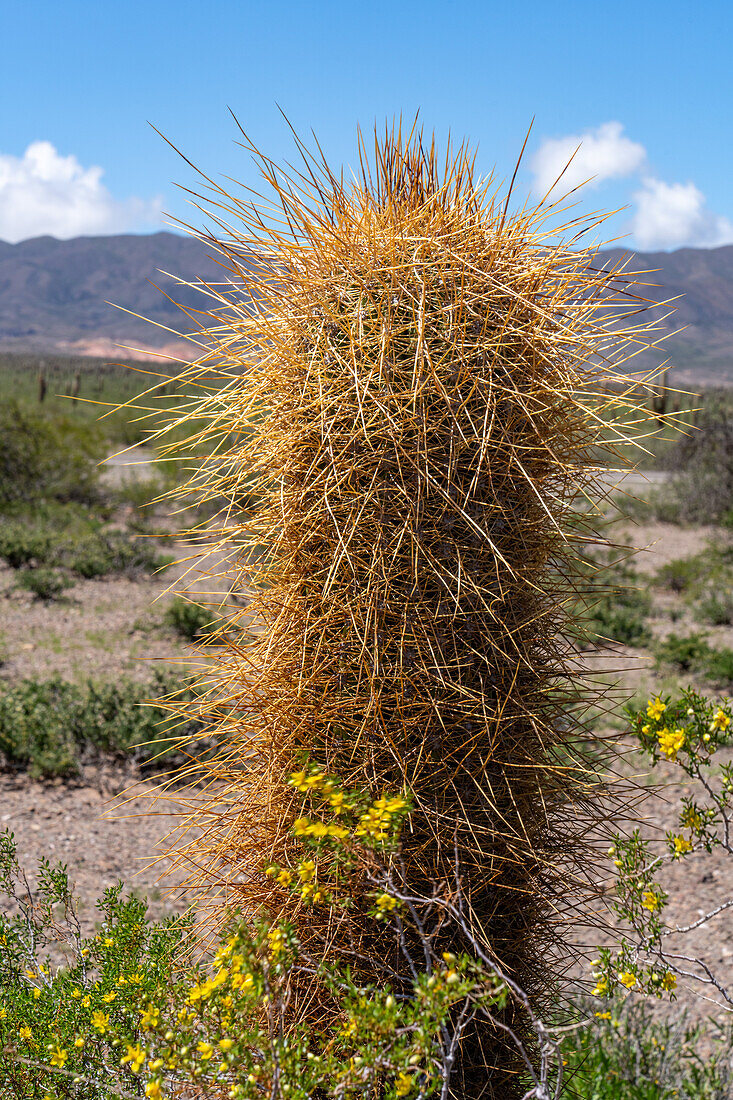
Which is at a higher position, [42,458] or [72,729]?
[42,458]

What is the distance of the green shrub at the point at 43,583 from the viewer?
34.2 feet

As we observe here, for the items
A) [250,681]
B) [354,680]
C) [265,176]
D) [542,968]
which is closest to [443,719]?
[354,680]

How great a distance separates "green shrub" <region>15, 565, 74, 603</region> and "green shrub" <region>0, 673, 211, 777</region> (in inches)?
160

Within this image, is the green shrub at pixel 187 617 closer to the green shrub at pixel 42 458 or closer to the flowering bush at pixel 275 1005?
the green shrub at pixel 42 458

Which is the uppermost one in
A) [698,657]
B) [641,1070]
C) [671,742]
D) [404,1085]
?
[671,742]

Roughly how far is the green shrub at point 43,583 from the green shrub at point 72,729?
407 cm

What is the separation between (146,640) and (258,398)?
23.9 feet

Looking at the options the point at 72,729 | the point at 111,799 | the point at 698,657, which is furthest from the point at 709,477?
the point at 111,799

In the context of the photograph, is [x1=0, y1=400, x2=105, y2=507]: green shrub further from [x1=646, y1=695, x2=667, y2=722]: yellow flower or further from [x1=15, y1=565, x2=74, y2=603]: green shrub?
[x1=646, y1=695, x2=667, y2=722]: yellow flower

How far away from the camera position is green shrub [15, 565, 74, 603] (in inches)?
410

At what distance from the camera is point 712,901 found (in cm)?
461

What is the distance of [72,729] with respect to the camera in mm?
6051

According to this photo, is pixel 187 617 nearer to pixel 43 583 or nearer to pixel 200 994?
pixel 43 583

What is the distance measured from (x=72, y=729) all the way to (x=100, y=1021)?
422cm
